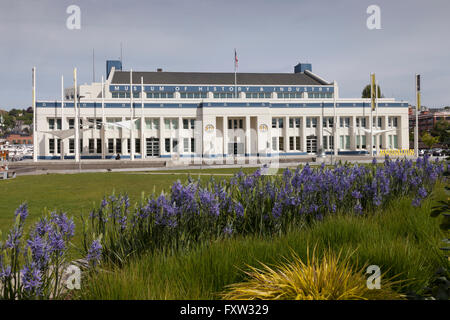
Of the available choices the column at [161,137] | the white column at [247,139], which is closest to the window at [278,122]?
the white column at [247,139]

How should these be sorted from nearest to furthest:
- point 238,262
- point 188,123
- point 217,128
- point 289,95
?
point 238,262 < point 217,128 < point 188,123 < point 289,95

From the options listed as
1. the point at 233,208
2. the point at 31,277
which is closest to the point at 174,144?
the point at 233,208

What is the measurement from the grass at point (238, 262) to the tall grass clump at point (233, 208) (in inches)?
13.5

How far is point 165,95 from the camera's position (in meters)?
64.4

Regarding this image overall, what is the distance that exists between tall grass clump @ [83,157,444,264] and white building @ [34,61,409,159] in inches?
1855

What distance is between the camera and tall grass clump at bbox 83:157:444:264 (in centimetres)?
436

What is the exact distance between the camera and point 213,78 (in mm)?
70250

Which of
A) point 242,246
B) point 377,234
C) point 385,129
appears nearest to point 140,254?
point 242,246

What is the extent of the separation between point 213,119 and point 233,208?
52.7 m

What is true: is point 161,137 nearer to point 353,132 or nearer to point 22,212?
point 353,132

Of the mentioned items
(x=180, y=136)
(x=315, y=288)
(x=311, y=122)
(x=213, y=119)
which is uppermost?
(x=311, y=122)

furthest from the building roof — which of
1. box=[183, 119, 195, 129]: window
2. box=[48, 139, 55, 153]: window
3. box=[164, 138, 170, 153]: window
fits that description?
box=[48, 139, 55, 153]: window

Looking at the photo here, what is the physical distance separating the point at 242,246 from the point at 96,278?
1601 mm
